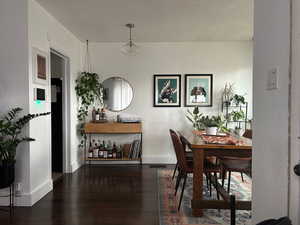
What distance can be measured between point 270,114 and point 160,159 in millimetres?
3365

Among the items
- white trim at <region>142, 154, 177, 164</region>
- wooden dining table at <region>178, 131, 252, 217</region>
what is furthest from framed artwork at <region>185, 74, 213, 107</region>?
wooden dining table at <region>178, 131, 252, 217</region>

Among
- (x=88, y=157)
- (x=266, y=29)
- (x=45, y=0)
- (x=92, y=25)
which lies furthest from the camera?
(x=88, y=157)

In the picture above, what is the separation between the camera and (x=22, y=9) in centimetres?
240

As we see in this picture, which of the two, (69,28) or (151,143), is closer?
(69,28)

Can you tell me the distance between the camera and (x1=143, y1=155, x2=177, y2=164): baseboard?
4.33m

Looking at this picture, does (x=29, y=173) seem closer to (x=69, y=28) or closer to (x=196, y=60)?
(x=69, y=28)

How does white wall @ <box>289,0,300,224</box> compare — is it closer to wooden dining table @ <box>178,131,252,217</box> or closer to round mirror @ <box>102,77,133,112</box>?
wooden dining table @ <box>178,131,252,217</box>

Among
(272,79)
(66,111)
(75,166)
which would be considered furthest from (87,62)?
(272,79)

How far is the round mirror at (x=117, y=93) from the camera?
169 inches

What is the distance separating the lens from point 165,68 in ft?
14.0

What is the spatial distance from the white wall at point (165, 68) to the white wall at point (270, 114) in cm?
302

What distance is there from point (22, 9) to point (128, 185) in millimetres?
2654

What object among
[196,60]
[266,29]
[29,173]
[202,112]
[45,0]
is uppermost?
[45,0]

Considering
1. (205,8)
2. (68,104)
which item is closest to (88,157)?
(68,104)
